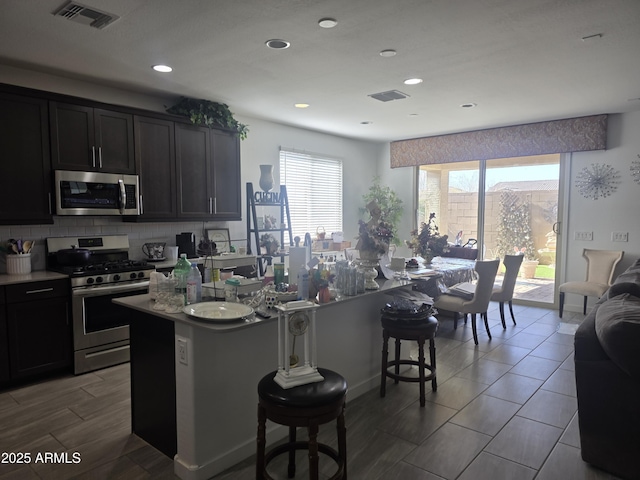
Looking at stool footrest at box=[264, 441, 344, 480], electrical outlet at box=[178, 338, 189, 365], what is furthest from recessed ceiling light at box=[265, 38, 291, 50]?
stool footrest at box=[264, 441, 344, 480]

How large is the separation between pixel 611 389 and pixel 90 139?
4482 millimetres

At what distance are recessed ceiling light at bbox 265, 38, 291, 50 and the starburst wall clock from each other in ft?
15.7

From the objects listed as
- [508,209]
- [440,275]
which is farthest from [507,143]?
[440,275]

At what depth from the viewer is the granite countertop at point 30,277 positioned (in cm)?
341

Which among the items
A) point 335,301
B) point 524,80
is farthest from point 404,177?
point 335,301

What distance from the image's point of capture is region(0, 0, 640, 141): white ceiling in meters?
2.67

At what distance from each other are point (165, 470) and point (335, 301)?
1364 millimetres

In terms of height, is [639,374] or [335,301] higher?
[335,301]

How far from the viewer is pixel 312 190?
6.81m

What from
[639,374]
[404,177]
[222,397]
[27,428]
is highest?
[404,177]

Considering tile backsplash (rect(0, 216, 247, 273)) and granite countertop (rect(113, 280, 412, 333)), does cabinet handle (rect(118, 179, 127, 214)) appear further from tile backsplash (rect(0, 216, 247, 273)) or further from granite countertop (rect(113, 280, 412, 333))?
granite countertop (rect(113, 280, 412, 333))

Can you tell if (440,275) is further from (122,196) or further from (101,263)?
(101,263)

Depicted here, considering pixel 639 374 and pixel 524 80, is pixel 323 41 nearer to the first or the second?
pixel 524 80

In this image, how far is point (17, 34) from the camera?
9.93ft
